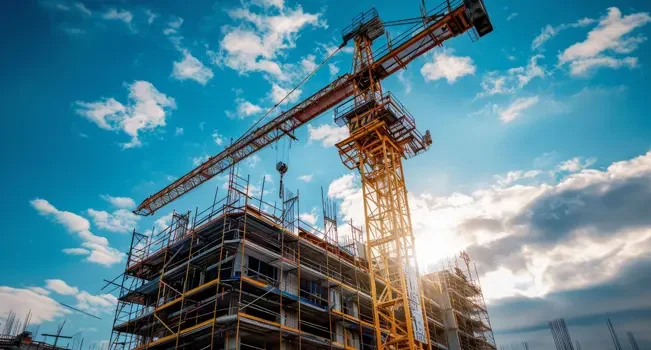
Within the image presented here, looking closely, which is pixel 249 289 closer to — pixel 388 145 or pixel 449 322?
pixel 388 145

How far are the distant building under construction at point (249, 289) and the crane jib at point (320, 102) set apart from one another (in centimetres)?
906

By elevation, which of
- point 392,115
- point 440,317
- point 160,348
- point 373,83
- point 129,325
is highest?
point 373,83

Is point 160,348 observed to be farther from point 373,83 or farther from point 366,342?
point 373,83

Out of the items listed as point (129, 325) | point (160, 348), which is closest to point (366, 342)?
point (160, 348)

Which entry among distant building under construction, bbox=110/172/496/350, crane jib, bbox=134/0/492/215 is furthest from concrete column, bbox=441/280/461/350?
crane jib, bbox=134/0/492/215

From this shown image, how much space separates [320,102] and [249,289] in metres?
16.5

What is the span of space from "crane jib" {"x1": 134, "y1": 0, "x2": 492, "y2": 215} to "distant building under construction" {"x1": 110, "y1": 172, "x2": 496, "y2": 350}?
9.06 metres

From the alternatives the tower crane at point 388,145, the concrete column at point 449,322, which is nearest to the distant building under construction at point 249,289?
the tower crane at point 388,145

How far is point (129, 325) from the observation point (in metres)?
26.8

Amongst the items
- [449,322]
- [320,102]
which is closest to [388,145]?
[320,102]

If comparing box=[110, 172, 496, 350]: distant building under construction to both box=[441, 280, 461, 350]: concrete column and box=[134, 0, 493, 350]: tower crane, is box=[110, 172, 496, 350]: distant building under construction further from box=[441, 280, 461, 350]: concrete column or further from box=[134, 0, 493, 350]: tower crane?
box=[441, 280, 461, 350]: concrete column

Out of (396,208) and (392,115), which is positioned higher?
(392,115)

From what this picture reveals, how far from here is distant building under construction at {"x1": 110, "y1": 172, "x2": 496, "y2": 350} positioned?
21891mm

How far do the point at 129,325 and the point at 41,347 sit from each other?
15423mm
